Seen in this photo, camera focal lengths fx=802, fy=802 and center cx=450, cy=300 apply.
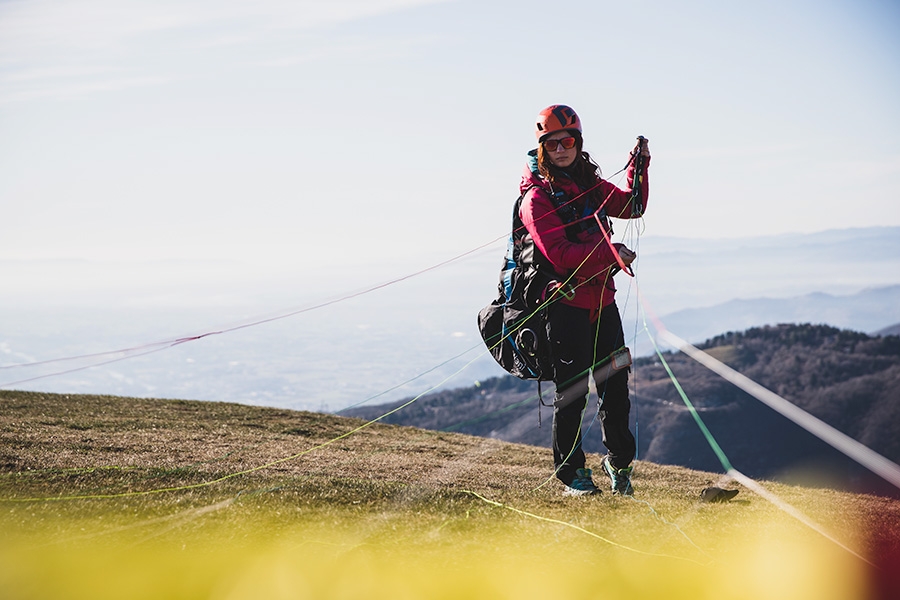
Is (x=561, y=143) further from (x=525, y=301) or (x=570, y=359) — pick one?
(x=570, y=359)

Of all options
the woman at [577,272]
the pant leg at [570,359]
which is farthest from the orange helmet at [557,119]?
the pant leg at [570,359]

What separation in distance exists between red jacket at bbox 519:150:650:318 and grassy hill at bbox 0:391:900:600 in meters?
2.25

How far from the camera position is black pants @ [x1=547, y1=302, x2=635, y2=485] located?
864cm

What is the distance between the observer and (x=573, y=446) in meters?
9.04

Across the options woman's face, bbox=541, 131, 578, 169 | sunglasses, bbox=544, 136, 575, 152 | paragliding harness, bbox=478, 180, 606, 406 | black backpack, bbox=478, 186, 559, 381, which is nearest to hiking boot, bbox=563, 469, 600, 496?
paragliding harness, bbox=478, 180, 606, 406

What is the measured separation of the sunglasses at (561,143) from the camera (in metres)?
8.64

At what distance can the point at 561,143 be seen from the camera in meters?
8.67

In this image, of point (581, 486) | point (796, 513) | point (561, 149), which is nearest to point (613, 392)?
point (581, 486)

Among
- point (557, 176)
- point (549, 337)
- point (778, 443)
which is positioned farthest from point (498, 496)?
point (778, 443)

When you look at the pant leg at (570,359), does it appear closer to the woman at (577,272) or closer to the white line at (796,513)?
the woman at (577,272)

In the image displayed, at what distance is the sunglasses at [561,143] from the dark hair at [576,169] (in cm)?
5

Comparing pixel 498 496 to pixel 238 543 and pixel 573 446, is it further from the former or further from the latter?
pixel 238 543

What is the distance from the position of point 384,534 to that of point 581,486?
2.97 meters

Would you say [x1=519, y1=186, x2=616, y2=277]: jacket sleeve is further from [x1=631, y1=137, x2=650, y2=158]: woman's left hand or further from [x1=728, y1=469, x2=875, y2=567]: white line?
[x1=728, y1=469, x2=875, y2=567]: white line
